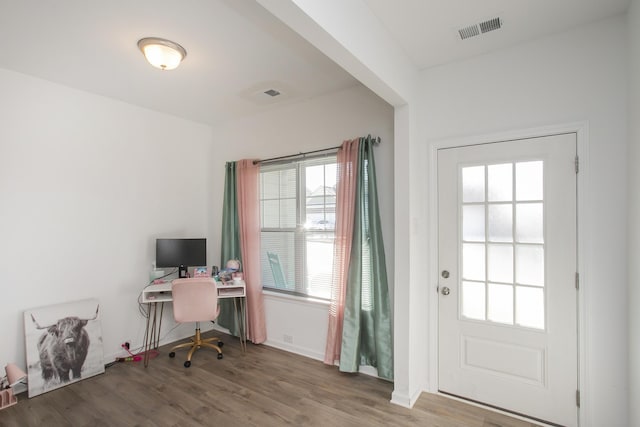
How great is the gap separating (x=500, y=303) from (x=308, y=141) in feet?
7.65

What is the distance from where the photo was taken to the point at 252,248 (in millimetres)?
3900

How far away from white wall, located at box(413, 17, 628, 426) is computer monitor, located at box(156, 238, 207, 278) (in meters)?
3.34

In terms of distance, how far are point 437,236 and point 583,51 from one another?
1.56 meters

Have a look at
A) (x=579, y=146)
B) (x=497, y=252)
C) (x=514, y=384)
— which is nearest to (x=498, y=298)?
(x=497, y=252)

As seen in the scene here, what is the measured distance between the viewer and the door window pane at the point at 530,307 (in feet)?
7.59

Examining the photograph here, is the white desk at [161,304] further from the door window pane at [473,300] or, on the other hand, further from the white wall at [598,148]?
the white wall at [598,148]

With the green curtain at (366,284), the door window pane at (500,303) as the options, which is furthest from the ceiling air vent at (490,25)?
the door window pane at (500,303)

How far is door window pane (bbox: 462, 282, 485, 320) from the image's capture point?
2525mm

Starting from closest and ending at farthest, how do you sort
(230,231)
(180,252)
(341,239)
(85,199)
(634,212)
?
(634,212), (341,239), (85,199), (180,252), (230,231)

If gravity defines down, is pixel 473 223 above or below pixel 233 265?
above

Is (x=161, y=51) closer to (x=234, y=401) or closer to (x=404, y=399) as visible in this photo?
(x=234, y=401)

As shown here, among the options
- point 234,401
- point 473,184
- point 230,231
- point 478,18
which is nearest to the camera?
point 478,18

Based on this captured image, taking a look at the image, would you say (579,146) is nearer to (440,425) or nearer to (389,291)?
(389,291)

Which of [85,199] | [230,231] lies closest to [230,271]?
[230,231]
